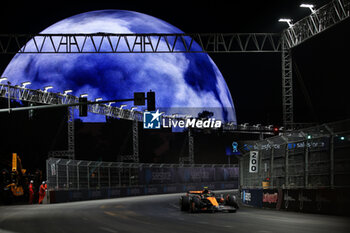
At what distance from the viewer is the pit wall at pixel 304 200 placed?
21297mm

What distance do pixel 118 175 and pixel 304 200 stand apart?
29.2 metres

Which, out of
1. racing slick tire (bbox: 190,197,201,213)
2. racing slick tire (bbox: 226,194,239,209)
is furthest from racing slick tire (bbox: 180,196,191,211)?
racing slick tire (bbox: 226,194,239,209)

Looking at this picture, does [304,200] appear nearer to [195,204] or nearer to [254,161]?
[195,204]

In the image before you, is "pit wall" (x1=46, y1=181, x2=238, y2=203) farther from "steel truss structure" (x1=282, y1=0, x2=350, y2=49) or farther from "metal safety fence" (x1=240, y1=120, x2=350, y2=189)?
"steel truss structure" (x1=282, y1=0, x2=350, y2=49)

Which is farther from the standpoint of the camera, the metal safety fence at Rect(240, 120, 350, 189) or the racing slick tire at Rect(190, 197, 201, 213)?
the racing slick tire at Rect(190, 197, 201, 213)

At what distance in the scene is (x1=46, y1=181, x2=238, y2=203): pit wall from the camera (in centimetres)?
4156

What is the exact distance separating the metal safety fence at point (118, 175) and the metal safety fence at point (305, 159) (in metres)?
16.0

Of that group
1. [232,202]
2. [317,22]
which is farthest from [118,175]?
[232,202]

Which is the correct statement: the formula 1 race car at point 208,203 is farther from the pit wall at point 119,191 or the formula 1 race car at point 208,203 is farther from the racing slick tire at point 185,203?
the pit wall at point 119,191

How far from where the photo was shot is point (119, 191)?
2029 inches

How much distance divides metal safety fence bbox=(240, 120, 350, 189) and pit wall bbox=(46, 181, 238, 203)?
16248mm

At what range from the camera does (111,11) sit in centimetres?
9506

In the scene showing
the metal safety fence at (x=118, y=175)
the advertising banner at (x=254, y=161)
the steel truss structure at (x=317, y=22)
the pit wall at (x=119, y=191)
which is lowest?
the pit wall at (x=119, y=191)

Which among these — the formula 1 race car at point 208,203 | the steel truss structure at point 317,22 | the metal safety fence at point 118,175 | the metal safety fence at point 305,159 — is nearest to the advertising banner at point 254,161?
the metal safety fence at point 305,159
